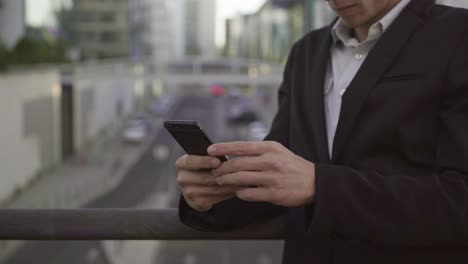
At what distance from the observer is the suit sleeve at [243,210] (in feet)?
4.31

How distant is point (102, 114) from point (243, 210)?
114 ft

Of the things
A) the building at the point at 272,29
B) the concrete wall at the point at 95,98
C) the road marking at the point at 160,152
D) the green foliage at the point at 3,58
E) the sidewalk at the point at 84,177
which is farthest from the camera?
the building at the point at 272,29

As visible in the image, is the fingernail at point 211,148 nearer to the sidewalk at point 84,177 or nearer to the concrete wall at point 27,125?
the sidewalk at point 84,177

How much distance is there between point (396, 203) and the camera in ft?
3.51

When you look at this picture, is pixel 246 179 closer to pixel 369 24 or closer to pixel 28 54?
pixel 369 24

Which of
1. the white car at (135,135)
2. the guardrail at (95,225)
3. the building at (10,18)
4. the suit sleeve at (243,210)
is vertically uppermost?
the building at (10,18)

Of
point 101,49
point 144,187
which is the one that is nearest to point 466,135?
point 144,187

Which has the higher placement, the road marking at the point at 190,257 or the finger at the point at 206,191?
Answer: the finger at the point at 206,191

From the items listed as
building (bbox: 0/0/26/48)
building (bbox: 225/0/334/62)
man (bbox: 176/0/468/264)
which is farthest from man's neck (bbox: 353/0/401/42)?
building (bbox: 225/0/334/62)

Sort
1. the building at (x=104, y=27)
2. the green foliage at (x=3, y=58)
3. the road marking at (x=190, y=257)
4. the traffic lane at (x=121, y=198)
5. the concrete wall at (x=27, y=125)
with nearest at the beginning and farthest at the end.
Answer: the traffic lane at (x=121, y=198), the road marking at (x=190, y=257), the green foliage at (x=3, y=58), the concrete wall at (x=27, y=125), the building at (x=104, y=27)

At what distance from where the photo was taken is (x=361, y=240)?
112 cm

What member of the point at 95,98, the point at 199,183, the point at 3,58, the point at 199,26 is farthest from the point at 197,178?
the point at 199,26

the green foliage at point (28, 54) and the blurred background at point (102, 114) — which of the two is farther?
the green foliage at point (28, 54)

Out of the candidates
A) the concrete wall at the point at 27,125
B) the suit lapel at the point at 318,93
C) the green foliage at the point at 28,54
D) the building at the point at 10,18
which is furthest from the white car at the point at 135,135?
the suit lapel at the point at 318,93
